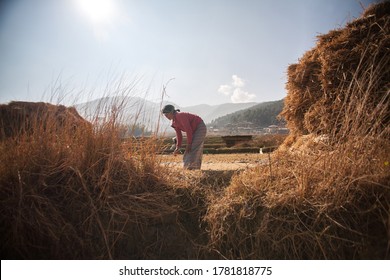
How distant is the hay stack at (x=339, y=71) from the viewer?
2978 millimetres

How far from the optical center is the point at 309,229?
6.04 feet

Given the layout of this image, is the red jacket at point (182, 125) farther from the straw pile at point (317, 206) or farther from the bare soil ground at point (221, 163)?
the straw pile at point (317, 206)

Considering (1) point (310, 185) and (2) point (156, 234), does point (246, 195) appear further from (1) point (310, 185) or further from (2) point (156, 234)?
(2) point (156, 234)

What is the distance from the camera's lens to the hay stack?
2978 millimetres

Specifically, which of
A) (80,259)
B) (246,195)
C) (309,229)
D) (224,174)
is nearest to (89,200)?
(80,259)

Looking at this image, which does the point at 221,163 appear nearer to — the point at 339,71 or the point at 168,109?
the point at 168,109

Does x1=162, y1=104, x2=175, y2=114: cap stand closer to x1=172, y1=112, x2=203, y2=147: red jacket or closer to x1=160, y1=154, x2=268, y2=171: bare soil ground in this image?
x1=172, y1=112, x2=203, y2=147: red jacket

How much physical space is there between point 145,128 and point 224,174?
1305 millimetres

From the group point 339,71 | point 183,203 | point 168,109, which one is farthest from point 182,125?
point 339,71

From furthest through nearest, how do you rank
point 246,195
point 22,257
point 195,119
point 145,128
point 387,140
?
point 195,119, point 145,128, point 246,195, point 387,140, point 22,257

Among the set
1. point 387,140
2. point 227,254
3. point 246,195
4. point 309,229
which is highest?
point 387,140

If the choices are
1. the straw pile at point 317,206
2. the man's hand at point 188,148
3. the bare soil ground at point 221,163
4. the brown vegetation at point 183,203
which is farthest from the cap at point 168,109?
the straw pile at point 317,206

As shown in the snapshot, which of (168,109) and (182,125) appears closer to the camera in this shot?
(168,109)

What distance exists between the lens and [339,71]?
11.5ft
